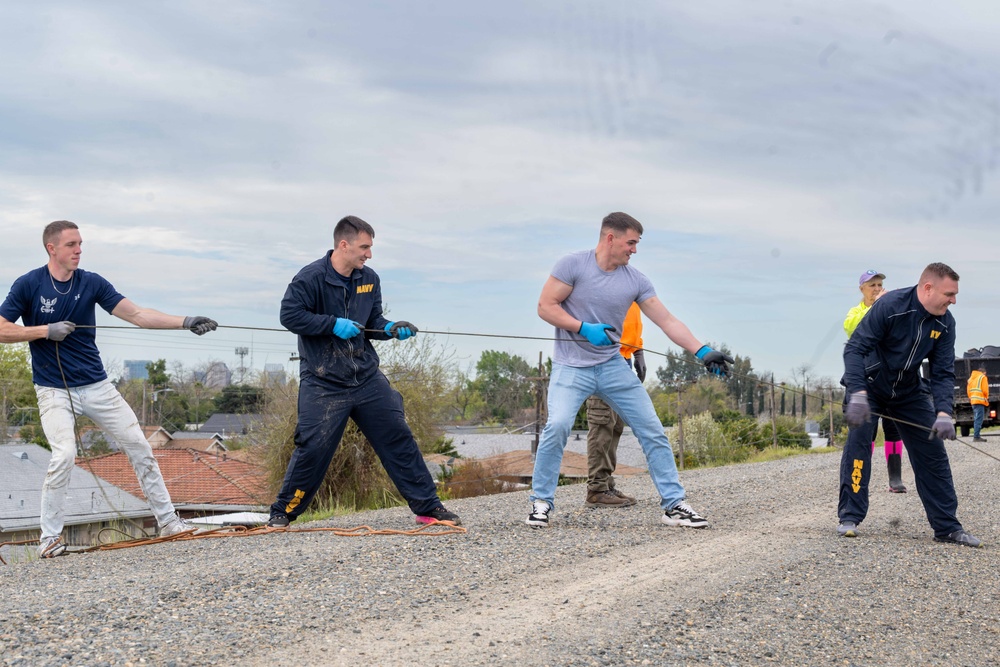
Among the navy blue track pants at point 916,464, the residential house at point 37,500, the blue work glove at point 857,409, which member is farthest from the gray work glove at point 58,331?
the residential house at point 37,500

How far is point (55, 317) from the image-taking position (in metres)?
6.70

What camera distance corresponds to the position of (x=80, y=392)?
671cm

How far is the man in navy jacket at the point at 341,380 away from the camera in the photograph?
22.6 feet

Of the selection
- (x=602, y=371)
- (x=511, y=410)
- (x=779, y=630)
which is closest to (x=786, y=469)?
(x=602, y=371)

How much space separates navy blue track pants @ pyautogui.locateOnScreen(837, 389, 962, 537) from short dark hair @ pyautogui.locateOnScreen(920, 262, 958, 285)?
2.76 ft

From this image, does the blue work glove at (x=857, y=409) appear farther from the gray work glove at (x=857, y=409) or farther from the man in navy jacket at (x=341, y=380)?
the man in navy jacket at (x=341, y=380)

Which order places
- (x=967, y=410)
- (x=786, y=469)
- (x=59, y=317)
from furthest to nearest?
1. (x=967, y=410)
2. (x=786, y=469)
3. (x=59, y=317)

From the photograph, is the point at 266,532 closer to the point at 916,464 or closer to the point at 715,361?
the point at 715,361

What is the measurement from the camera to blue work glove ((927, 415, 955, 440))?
21.9ft

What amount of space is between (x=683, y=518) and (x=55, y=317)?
448 cm

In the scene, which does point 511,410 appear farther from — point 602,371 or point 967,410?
point 602,371

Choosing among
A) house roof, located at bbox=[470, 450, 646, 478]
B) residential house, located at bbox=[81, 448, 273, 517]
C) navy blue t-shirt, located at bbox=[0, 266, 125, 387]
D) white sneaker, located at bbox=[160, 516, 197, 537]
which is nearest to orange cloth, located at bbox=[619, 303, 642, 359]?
white sneaker, located at bbox=[160, 516, 197, 537]

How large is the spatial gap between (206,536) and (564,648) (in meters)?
3.69

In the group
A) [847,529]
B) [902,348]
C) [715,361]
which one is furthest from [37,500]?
[902,348]
